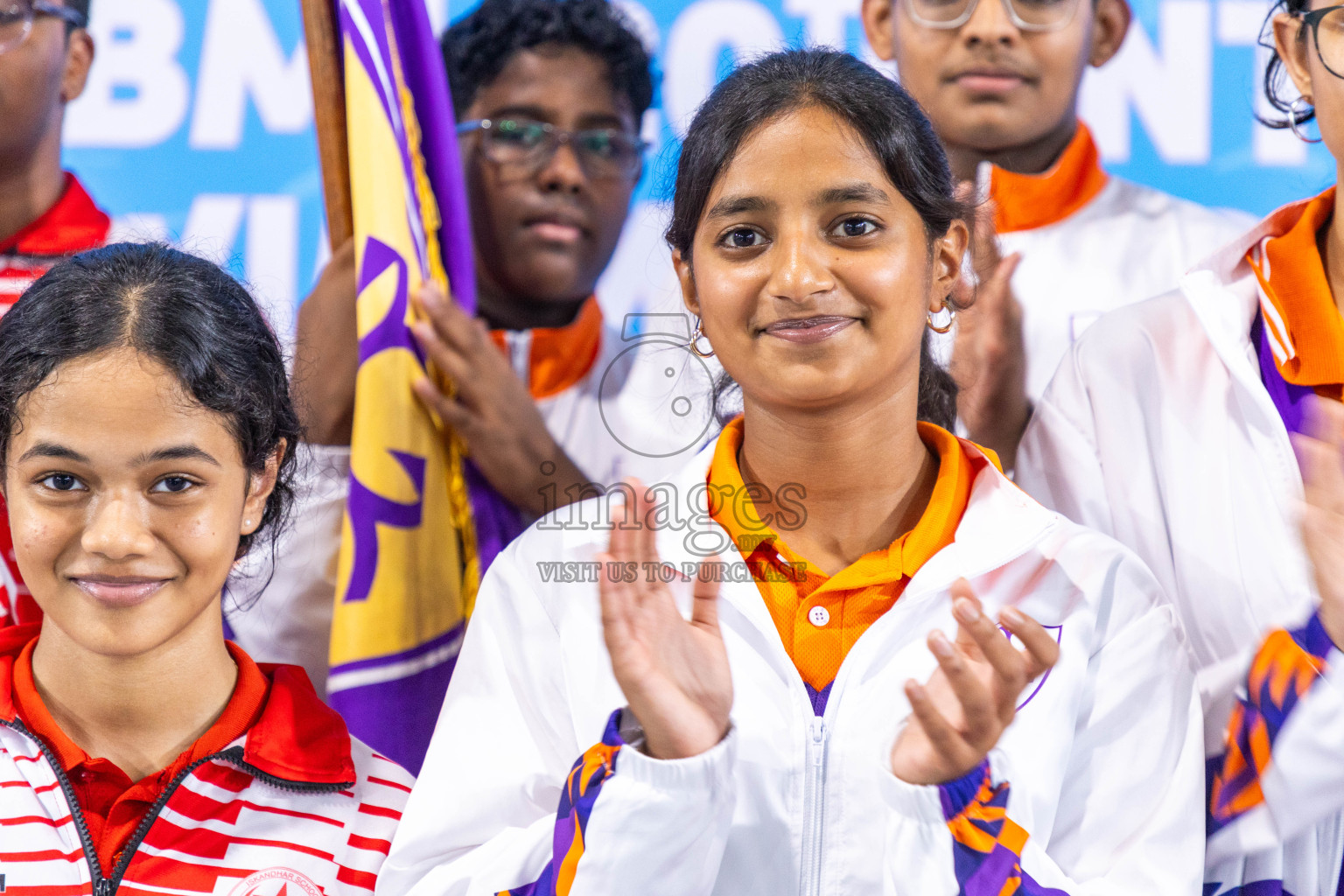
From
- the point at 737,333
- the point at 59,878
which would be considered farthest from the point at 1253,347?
the point at 59,878

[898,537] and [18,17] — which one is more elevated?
[18,17]

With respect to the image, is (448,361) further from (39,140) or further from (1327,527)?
(1327,527)

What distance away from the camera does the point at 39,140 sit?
235 cm

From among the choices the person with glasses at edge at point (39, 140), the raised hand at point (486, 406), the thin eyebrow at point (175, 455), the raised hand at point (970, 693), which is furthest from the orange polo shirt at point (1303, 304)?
the person with glasses at edge at point (39, 140)

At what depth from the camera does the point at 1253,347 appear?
1.78m

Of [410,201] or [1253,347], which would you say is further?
[410,201]

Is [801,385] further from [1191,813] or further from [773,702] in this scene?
[1191,813]

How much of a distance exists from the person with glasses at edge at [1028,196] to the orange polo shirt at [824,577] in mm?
645

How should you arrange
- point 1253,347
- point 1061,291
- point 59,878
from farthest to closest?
1. point 1061,291
2. point 1253,347
3. point 59,878

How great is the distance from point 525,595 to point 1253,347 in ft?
3.43

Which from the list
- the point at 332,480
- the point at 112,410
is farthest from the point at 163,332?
the point at 332,480

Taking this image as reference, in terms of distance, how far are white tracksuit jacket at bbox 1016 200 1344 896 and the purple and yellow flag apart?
0.93 metres

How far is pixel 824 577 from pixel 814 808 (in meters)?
0.29

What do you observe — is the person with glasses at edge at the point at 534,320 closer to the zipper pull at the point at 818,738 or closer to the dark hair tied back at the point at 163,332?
the dark hair tied back at the point at 163,332
